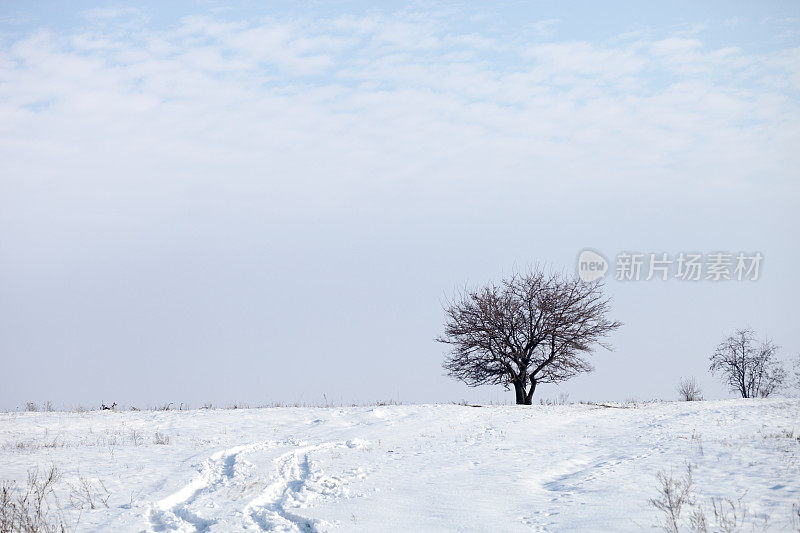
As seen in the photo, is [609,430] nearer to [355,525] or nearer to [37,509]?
[355,525]

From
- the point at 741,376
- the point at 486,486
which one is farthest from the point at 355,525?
the point at 741,376

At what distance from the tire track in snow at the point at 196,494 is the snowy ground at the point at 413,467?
3cm

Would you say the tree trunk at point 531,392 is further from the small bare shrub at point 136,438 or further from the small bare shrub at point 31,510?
the small bare shrub at point 31,510

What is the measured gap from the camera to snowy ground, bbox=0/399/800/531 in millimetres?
9305

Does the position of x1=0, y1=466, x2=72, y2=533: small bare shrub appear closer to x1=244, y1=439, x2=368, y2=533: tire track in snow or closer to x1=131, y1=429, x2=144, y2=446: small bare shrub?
x1=244, y1=439, x2=368, y2=533: tire track in snow

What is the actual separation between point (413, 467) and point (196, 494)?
12.8 ft

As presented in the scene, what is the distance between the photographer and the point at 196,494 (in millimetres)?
11000

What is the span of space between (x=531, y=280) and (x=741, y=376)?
22.6 metres

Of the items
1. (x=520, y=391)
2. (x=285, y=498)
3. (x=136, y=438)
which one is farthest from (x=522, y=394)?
(x=285, y=498)

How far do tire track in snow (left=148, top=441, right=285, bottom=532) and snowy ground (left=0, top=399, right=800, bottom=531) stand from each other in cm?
3

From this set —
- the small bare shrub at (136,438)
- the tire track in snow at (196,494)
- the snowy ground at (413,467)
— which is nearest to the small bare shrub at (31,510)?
the snowy ground at (413,467)

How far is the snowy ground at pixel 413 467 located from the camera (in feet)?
30.5

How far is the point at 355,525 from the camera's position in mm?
8961

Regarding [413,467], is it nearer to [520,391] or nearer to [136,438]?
[136,438]
